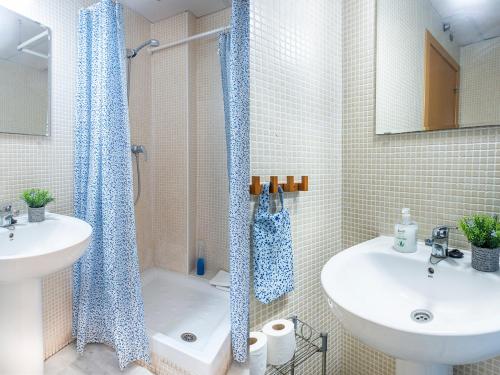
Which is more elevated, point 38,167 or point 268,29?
point 268,29

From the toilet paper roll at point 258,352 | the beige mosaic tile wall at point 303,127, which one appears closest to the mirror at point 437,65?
the beige mosaic tile wall at point 303,127

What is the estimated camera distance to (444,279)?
3.04 feet

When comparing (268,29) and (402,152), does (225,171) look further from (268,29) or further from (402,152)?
(402,152)

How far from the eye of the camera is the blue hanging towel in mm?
940

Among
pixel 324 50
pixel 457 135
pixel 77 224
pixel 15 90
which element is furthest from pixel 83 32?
pixel 457 135

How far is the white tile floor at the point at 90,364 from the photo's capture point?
0.89 metres

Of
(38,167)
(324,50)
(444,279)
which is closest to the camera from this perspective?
(38,167)

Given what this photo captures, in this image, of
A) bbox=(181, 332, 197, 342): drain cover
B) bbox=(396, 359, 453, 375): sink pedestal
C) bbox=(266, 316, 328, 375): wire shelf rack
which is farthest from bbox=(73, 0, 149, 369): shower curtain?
bbox=(396, 359, 453, 375): sink pedestal

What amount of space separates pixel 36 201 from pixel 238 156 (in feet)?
1.94

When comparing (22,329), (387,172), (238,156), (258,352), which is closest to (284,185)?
(238,156)

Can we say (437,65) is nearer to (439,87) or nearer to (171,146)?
(439,87)

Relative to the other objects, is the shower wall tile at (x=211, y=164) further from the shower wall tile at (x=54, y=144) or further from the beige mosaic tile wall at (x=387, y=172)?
the beige mosaic tile wall at (x=387, y=172)

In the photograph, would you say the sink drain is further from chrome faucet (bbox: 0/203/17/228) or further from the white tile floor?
chrome faucet (bbox: 0/203/17/228)

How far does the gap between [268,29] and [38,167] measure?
83 centimetres
